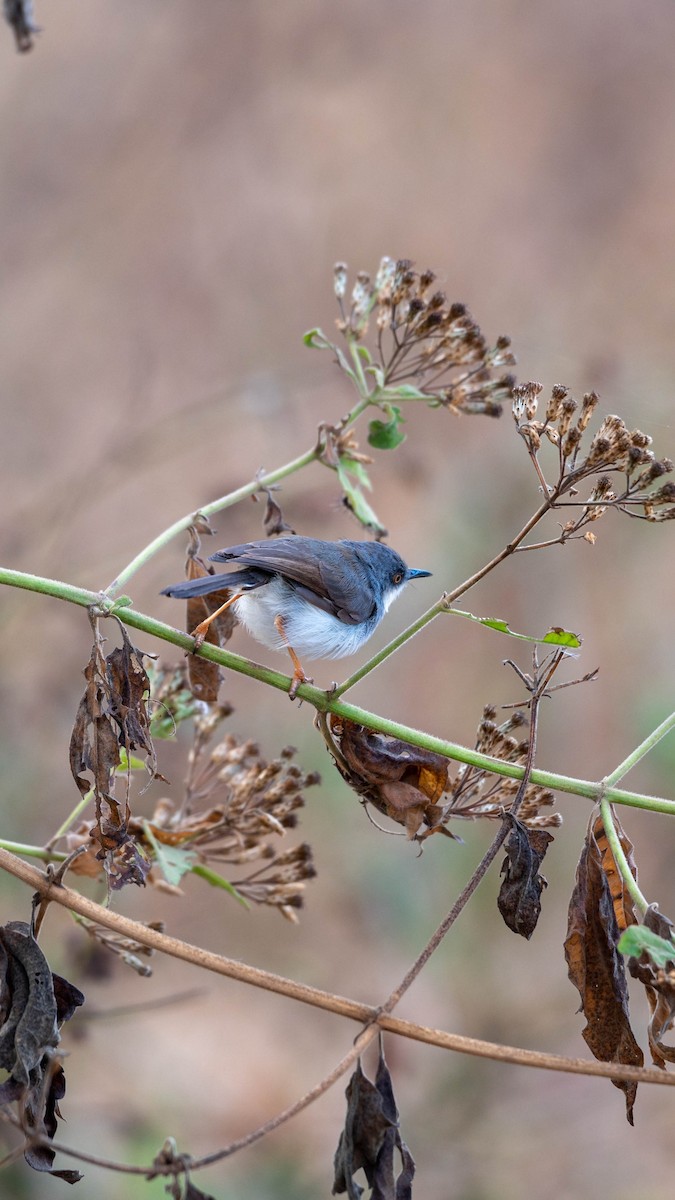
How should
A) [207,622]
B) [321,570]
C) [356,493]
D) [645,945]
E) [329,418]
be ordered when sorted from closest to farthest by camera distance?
[645,945] < [207,622] < [356,493] < [321,570] < [329,418]

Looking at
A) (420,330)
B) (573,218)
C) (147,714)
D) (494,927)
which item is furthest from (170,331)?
(147,714)

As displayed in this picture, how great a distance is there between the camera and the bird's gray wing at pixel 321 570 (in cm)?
315

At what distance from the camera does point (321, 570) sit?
3.38 metres

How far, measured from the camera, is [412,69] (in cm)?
1144

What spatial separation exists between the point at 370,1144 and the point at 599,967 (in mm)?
562

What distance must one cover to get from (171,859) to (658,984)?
3.36 ft

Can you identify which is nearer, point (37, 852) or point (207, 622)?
point (37, 852)

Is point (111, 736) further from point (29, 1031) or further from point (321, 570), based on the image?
point (321, 570)

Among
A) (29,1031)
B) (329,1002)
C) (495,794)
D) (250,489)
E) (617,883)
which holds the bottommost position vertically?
(29,1031)

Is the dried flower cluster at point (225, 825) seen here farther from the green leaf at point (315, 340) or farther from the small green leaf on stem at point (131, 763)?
the green leaf at point (315, 340)

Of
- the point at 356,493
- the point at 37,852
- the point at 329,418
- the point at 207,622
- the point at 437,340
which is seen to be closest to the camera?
the point at 37,852

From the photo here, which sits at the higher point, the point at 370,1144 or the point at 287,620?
the point at 287,620

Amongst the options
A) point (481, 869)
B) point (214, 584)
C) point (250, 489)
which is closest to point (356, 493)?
point (250, 489)

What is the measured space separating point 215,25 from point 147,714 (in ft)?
36.4
